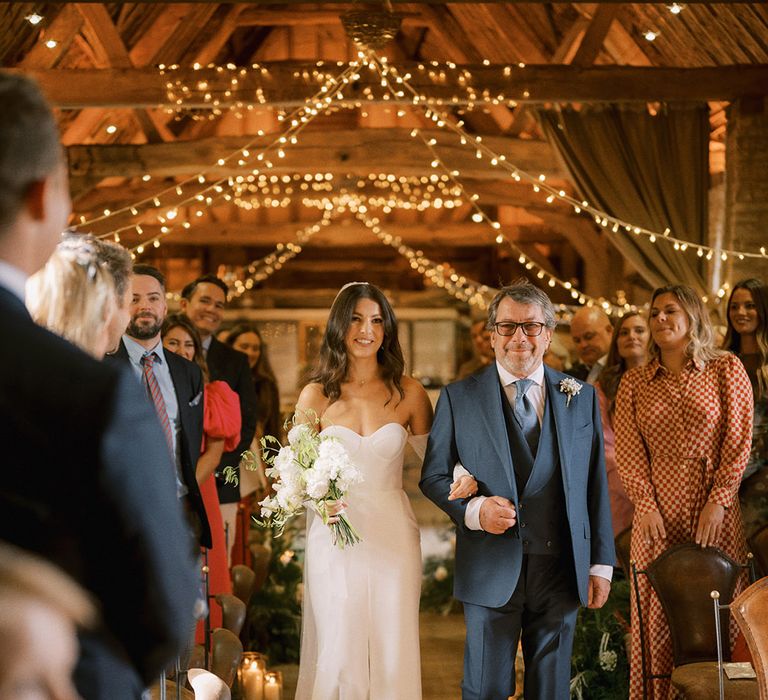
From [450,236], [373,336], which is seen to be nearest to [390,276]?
[450,236]

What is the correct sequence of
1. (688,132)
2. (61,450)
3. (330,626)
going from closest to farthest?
(61,450)
(330,626)
(688,132)

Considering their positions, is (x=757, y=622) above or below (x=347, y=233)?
below

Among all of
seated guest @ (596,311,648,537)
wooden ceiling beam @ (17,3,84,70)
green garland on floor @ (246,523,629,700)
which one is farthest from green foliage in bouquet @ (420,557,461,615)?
wooden ceiling beam @ (17,3,84,70)

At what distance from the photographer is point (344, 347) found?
13.7 ft

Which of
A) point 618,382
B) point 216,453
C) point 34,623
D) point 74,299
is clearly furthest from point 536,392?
point 34,623

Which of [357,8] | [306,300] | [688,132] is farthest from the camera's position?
[306,300]

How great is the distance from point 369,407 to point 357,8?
441 cm

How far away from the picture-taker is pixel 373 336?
414 centimetres

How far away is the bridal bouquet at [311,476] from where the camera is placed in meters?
3.70

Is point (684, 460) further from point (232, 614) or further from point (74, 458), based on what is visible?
point (74, 458)

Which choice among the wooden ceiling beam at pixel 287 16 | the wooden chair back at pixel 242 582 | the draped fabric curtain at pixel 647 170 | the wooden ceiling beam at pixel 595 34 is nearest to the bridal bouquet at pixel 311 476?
the wooden chair back at pixel 242 582

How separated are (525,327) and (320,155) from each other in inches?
280

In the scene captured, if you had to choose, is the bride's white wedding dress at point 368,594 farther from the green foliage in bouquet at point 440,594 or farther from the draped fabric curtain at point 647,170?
→ the draped fabric curtain at point 647,170

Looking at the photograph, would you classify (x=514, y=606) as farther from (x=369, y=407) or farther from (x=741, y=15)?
(x=741, y=15)
